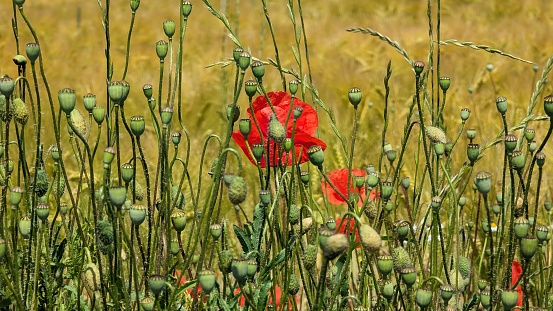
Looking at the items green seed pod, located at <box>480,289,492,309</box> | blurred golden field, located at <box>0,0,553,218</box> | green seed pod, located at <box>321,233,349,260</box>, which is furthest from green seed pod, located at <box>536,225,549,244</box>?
blurred golden field, located at <box>0,0,553,218</box>

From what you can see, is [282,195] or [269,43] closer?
[282,195]

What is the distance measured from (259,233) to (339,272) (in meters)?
0.10

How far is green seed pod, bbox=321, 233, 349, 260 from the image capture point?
0.69 metres

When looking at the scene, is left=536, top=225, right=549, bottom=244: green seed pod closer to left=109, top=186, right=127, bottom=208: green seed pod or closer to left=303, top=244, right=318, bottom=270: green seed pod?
left=303, top=244, right=318, bottom=270: green seed pod

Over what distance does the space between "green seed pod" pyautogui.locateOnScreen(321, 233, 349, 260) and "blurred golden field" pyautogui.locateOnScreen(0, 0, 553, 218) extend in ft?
2.98

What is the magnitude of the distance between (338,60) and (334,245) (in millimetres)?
3442

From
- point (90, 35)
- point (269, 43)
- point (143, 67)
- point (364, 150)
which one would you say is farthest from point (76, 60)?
point (364, 150)

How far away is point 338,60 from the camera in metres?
4.09

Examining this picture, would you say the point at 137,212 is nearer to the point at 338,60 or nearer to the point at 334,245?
the point at 334,245

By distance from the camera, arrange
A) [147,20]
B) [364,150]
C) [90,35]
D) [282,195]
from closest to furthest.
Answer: [282,195]
[364,150]
[90,35]
[147,20]

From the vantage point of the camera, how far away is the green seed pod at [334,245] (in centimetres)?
69

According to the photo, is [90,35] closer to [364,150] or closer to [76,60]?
[76,60]

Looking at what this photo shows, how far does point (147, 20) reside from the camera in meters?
6.11

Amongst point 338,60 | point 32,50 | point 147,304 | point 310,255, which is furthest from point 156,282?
point 338,60
